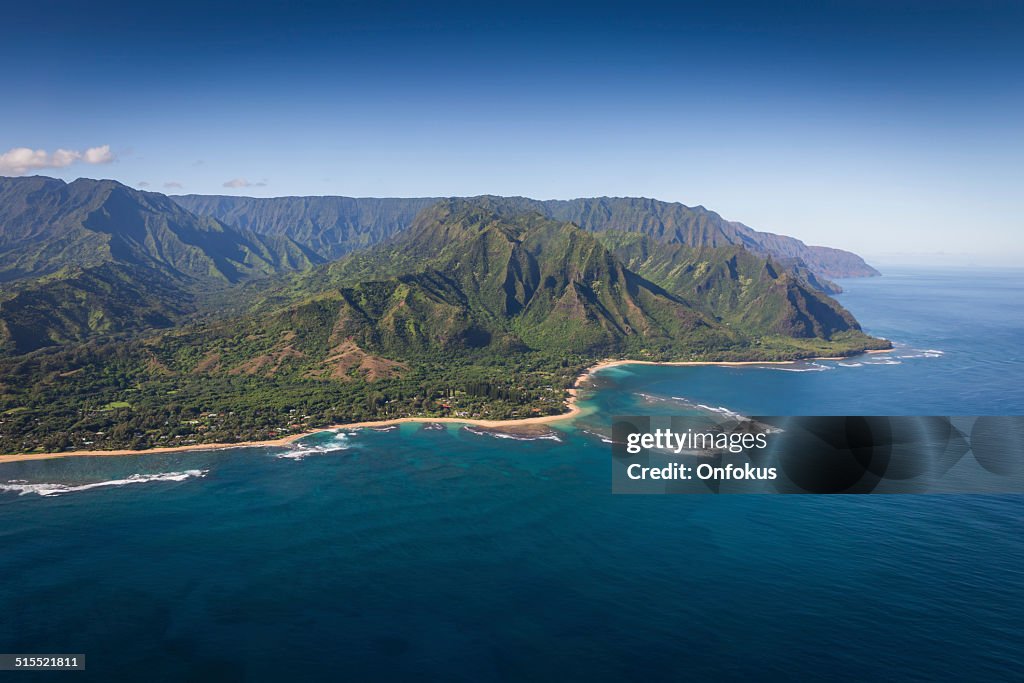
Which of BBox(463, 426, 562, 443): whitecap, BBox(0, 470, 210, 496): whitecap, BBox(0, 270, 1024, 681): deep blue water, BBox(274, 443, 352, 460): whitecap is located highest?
BBox(463, 426, 562, 443): whitecap

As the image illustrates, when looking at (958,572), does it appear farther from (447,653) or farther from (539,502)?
(447,653)

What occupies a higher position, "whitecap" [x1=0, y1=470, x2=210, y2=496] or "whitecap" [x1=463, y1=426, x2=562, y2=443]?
"whitecap" [x1=463, y1=426, x2=562, y2=443]

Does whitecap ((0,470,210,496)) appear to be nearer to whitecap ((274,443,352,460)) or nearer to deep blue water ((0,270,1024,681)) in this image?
deep blue water ((0,270,1024,681))

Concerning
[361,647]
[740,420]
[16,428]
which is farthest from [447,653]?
[16,428]

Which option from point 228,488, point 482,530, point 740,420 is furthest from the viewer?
point 740,420

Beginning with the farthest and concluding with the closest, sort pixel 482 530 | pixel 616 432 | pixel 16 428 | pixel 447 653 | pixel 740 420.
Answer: pixel 740 420, pixel 616 432, pixel 16 428, pixel 482 530, pixel 447 653

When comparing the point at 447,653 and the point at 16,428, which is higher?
the point at 16,428

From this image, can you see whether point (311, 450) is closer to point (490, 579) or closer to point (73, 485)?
point (73, 485)

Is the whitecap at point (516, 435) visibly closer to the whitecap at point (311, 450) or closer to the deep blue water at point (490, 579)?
the deep blue water at point (490, 579)

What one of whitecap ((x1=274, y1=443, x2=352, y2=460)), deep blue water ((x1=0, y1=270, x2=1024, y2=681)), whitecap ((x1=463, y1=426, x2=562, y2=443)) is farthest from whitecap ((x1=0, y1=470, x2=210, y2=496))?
whitecap ((x1=463, y1=426, x2=562, y2=443))
